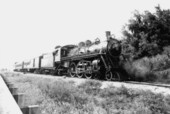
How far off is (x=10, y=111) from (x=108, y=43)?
32.9ft

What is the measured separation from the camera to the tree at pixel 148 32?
14211mm

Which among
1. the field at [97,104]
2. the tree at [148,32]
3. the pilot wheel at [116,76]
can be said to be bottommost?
the field at [97,104]

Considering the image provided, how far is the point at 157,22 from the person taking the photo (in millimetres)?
15430

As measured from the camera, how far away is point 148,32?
49.8ft

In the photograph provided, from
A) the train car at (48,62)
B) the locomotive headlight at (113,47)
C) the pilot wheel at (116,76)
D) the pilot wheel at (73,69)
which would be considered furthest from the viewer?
the train car at (48,62)

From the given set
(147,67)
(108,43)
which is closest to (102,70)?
(108,43)

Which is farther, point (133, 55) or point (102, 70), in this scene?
point (133, 55)

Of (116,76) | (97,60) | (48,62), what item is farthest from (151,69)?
(48,62)

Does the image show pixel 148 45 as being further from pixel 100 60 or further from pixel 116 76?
pixel 100 60

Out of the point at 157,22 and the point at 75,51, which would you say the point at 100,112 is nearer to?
the point at 75,51

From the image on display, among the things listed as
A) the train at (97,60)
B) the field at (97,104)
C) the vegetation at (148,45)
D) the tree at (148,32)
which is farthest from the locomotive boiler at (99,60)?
the field at (97,104)

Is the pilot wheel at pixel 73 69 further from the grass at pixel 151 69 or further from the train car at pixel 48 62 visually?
the grass at pixel 151 69

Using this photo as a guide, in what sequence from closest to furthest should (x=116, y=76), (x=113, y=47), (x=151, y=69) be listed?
1. (x=116, y=76)
2. (x=113, y=47)
3. (x=151, y=69)

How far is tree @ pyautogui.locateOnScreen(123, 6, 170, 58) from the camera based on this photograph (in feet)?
46.6
